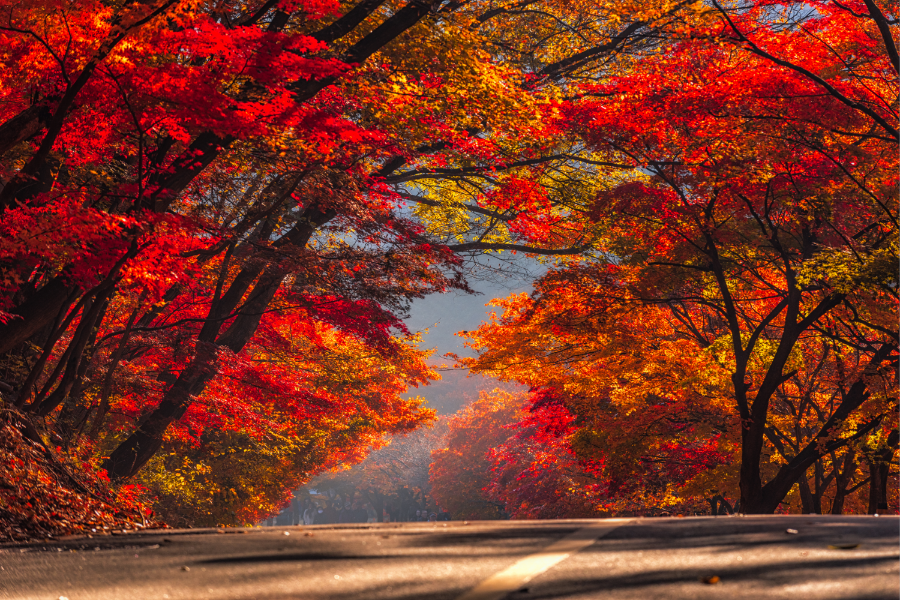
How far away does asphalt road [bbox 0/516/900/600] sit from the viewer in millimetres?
3076

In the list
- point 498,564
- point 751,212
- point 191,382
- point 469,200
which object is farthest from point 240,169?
point 498,564

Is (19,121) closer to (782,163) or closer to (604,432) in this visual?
(782,163)

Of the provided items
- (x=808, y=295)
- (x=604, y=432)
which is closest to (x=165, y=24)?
(x=808, y=295)

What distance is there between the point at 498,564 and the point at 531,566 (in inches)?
7.5

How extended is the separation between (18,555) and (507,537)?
3.26m

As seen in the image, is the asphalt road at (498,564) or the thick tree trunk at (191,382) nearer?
the asphalt road at (498,564)

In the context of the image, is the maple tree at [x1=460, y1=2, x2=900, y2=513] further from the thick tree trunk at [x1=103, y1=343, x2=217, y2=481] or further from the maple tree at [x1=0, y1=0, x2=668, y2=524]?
the thick tree trunk at [x1=103, y1=343, x2=217, y2=481]

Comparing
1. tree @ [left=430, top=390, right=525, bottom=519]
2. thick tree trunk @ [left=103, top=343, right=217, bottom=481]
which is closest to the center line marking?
thick tree trunk @ [left=103, top=343, right=217, bottom=481]

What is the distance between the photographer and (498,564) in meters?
3.57

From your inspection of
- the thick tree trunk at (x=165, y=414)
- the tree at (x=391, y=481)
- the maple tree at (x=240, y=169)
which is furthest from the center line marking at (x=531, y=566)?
the tree at (x=391, y=481)

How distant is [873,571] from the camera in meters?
3.11

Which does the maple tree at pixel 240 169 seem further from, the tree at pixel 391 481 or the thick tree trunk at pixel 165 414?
the tree at pixel 391 481

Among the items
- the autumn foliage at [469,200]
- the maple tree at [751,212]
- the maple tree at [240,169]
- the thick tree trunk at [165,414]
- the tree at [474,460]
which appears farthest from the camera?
the tree at [474,460]

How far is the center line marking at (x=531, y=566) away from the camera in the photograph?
308 cm
